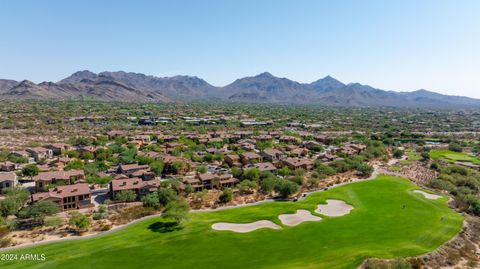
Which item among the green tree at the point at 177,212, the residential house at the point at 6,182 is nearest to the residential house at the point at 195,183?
the green tree at the point at 177,212

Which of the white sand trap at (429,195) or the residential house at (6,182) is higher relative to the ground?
the residential house at (6,182)

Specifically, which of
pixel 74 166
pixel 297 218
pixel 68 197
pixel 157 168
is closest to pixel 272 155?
pixel 157 168

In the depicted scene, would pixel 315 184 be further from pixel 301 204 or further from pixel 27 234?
pixel 27 234

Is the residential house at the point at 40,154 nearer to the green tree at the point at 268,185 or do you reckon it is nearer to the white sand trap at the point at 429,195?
the green tree at the point at 268,185

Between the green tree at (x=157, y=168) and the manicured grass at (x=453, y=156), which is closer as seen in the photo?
the green tree at (x=157, y=168)

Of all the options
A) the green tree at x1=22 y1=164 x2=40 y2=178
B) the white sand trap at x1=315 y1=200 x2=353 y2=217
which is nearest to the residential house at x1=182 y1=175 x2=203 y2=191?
the white sand trap at x1=315 y1=200 x2=353 y2=217

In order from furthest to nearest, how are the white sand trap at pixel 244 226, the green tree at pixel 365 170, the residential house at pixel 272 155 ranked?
1. the residential house at pixel 272 155
2. the green tree at pixel 365 170
3. the white sand trap at pixel 244 226

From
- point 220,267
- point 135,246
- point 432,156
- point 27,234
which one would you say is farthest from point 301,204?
Result: point 432,156
